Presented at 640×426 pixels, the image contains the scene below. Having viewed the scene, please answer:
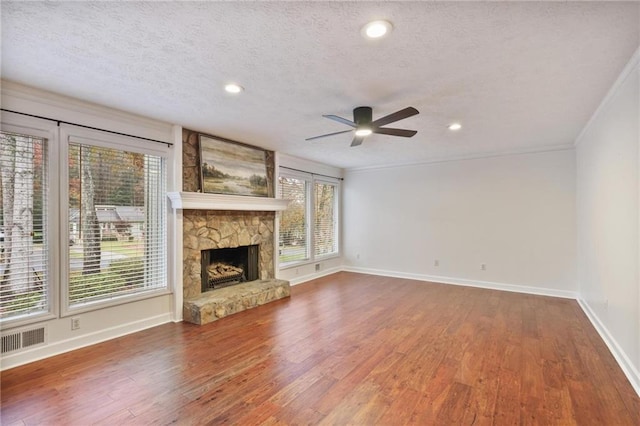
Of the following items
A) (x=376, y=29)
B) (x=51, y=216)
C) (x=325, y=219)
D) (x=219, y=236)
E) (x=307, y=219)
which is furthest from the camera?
(x=325, y=219)

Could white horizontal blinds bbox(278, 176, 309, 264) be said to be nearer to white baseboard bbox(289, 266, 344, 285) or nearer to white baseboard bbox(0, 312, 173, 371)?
white baseboard bbox(289, 266, 344, 285)

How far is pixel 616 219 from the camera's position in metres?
2.91

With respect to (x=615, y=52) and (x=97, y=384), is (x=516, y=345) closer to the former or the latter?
(x=615, y=52)

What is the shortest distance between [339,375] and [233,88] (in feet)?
9.06

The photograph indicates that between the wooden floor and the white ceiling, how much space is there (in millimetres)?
2557

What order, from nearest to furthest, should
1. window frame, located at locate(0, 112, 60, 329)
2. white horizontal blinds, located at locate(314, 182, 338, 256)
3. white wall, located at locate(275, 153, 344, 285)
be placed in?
window frame, located at locate(0, 112, 60, 329)
white wall, located at locate(275, 153, 344, 285)
white horizontal blinds, located at locate(314, 182, 338, 256)

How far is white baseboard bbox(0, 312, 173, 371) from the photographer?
9.32 feet

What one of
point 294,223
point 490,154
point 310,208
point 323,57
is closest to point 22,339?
point 323,57

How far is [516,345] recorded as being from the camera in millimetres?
3314

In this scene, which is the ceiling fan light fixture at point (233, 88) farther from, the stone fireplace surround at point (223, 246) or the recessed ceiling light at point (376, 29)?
the stone fireplace surround at point (223, 246)

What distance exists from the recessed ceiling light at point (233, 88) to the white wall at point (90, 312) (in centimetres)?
153

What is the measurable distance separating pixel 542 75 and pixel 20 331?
5.17 m

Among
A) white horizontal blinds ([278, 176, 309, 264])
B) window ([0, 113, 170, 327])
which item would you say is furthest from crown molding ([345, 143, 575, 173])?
window ([0, 113, 170, 327])

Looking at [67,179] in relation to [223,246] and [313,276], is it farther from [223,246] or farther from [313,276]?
[313,276]
